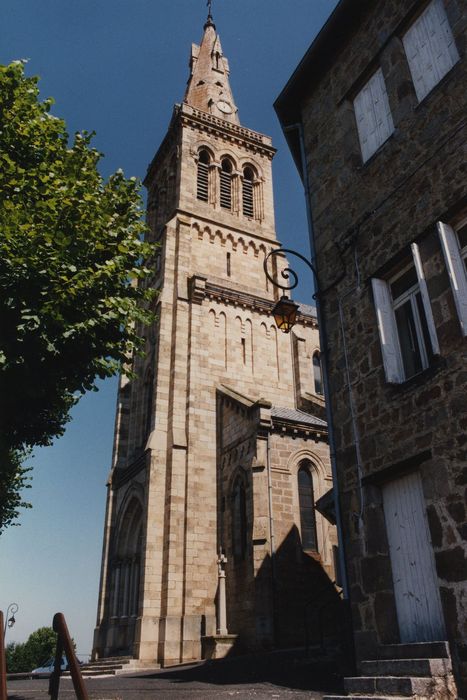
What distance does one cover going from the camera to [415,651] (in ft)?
20.9

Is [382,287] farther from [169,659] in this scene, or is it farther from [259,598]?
[169,659]

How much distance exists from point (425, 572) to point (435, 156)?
5485 millimetres

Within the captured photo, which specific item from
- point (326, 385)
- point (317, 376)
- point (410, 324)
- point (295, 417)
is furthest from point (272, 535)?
point (317, 376)

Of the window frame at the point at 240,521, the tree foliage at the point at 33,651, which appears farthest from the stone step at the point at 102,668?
the tree foliage at the point at 33,651

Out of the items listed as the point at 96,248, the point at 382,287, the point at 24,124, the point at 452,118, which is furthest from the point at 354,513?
the point at 24,124

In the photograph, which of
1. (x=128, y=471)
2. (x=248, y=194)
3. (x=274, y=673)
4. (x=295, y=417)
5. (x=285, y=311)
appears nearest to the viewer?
(x=285, y=311)

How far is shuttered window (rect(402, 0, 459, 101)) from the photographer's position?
8070mm

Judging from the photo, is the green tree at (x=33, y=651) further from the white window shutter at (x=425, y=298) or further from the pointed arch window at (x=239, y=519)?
the white window shutter at (x=425, y=298)

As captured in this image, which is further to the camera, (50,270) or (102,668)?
(102,668)

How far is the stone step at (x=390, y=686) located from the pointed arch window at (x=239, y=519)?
43.9 ft

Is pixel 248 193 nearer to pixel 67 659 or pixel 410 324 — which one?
pixel 410 324

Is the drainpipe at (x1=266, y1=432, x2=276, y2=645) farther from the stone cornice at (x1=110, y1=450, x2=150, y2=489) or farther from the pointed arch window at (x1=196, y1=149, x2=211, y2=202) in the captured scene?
the pointed arch window at (x1=196, y1=149, x2=211, y2=202)

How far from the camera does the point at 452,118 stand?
764cm

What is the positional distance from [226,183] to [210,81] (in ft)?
38.8
